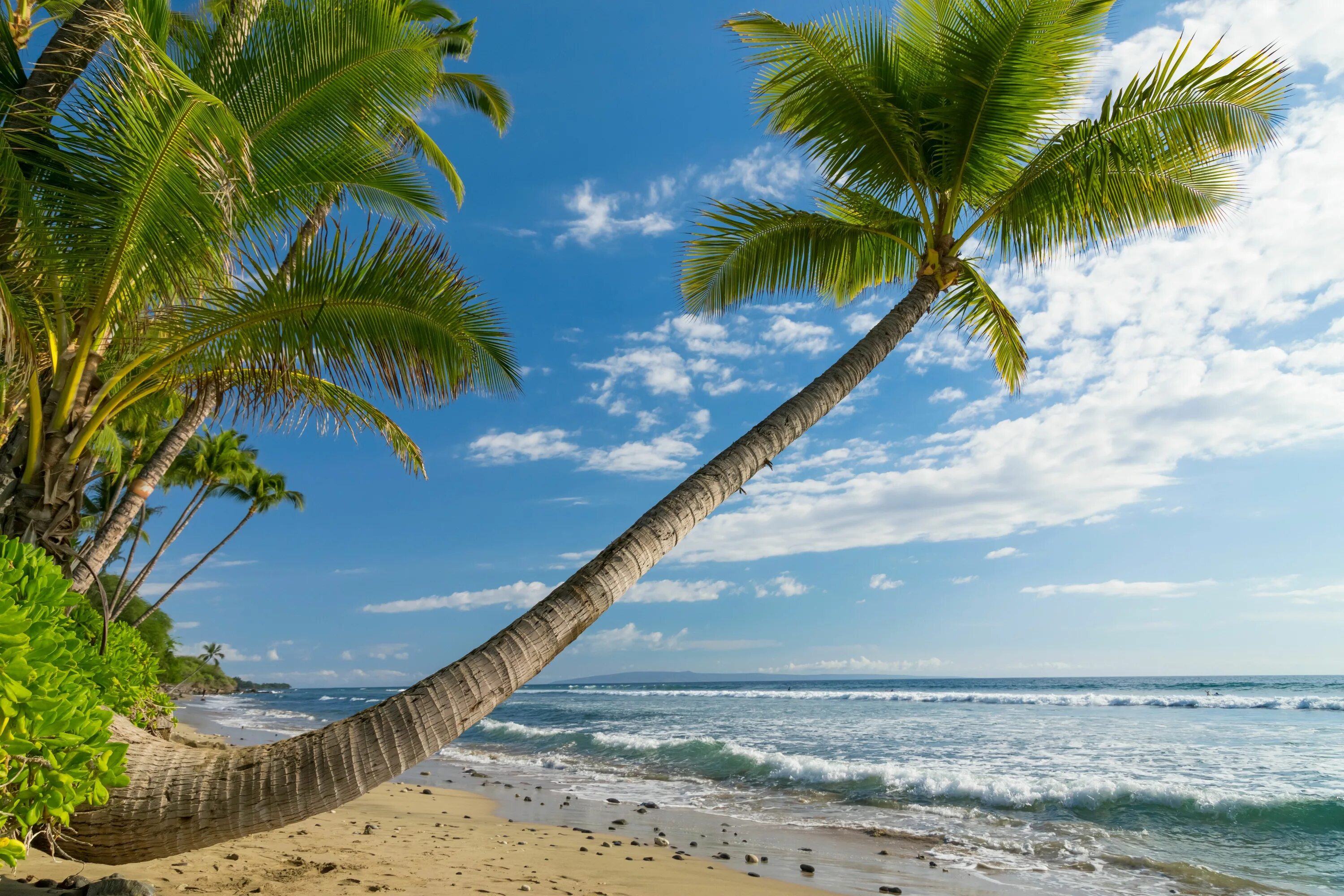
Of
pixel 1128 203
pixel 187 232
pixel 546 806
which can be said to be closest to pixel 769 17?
pixel 1128 203

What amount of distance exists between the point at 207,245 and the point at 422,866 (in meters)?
5.78

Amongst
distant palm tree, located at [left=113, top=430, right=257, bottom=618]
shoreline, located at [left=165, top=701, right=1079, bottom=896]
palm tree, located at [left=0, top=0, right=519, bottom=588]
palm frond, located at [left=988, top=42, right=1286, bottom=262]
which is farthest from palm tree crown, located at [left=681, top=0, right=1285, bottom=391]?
distant palm tree, located at [left=113, top=430, right=257, bottom=618]

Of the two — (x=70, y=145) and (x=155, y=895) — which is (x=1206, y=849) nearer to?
(x=155, y=895)

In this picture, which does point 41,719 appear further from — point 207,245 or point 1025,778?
point 1025,778

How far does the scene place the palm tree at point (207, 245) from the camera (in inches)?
169

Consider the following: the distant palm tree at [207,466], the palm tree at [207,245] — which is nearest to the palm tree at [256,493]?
the distant palm tree at [207,466]

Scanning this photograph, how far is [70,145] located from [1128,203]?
8037 millimetres

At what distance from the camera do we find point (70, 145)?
14.3 feet

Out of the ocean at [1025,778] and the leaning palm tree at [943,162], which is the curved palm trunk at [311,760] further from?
the ocean at [1025,778]

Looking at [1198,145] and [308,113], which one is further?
[1198,145]

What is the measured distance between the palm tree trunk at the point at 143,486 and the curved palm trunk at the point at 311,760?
5936mm

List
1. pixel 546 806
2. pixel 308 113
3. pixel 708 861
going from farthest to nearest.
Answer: pixel 546 806, pixel 708 861, pixel 308 113

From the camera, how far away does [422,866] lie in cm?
692

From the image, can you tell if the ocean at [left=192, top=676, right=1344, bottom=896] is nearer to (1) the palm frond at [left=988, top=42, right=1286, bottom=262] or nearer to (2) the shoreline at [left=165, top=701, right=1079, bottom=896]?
(2) the shoreline at [left=165, top=701, right=1079, bottom=896]
